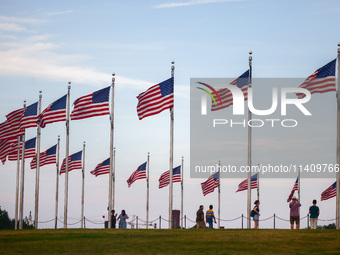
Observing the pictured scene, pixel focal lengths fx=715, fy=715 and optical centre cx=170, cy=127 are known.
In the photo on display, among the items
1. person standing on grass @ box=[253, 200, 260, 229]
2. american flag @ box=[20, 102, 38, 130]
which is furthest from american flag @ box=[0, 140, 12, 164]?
person standing on grass @ box=[253, 200, 260, 229]

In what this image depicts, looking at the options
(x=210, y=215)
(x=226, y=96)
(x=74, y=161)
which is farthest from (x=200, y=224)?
(x=74, y=161)

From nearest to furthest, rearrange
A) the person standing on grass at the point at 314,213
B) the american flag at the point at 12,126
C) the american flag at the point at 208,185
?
the person standing on grass at the point at 314,213 → the american flag at the point at 12,126 → the american flag at the point at 208,185

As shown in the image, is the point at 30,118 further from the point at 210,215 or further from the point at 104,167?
the point at 210,215

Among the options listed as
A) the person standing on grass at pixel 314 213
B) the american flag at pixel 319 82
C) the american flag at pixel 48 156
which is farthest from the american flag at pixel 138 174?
the american flag at pixel 319 82

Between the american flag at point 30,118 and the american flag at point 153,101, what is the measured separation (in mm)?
11451

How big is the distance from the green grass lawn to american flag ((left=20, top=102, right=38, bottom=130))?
14675 mm

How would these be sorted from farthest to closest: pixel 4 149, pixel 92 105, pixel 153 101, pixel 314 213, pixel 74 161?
1. pixel 74 161
2. pixel 4 149
3. pixel 92 105
4. pixel 153 101
5. pixel 314 213

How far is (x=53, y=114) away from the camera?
47750 mm

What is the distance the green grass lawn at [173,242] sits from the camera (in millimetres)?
29859

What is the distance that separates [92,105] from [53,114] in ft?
14.8

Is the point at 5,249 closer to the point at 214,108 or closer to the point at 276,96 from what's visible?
the point at 214,108

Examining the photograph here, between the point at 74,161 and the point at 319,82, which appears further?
the point at 74,161

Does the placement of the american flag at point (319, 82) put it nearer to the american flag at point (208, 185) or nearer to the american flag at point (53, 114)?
the american flag at point (53, 114)

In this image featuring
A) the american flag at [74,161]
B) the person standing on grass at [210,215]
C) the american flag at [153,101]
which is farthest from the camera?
the american flag at [74,161]
